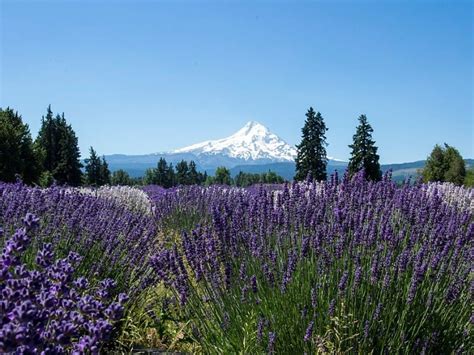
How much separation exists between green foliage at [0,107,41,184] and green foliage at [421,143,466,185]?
33.9 metres

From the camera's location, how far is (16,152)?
28.6m

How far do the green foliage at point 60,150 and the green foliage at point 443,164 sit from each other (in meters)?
31.5

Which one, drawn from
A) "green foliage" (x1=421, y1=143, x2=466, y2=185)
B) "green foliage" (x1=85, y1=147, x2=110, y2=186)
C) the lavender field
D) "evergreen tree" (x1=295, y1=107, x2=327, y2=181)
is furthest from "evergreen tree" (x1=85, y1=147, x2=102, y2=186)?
the lavender field

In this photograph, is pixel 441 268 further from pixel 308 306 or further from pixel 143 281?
pixel 143 281

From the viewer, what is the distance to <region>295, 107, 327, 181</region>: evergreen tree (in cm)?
3119

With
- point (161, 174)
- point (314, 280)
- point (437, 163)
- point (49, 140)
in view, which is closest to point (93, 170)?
point (49, 140)

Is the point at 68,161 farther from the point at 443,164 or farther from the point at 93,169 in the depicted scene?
the point at 443,164

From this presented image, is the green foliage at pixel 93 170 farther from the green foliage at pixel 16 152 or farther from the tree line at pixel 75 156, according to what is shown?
the green foliage at pixel 16 152

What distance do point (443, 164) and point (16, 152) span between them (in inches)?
1504

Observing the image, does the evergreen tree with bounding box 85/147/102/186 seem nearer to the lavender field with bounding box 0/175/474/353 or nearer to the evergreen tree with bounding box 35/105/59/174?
the evergreen tree with bounding box 35/105/59/174

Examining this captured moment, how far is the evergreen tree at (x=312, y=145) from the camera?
31.2 meters

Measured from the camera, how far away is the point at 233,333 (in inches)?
127

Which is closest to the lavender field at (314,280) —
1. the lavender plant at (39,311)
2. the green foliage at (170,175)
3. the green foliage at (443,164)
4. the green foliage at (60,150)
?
the lavender plant at (39,311)

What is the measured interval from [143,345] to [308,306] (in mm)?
1622
